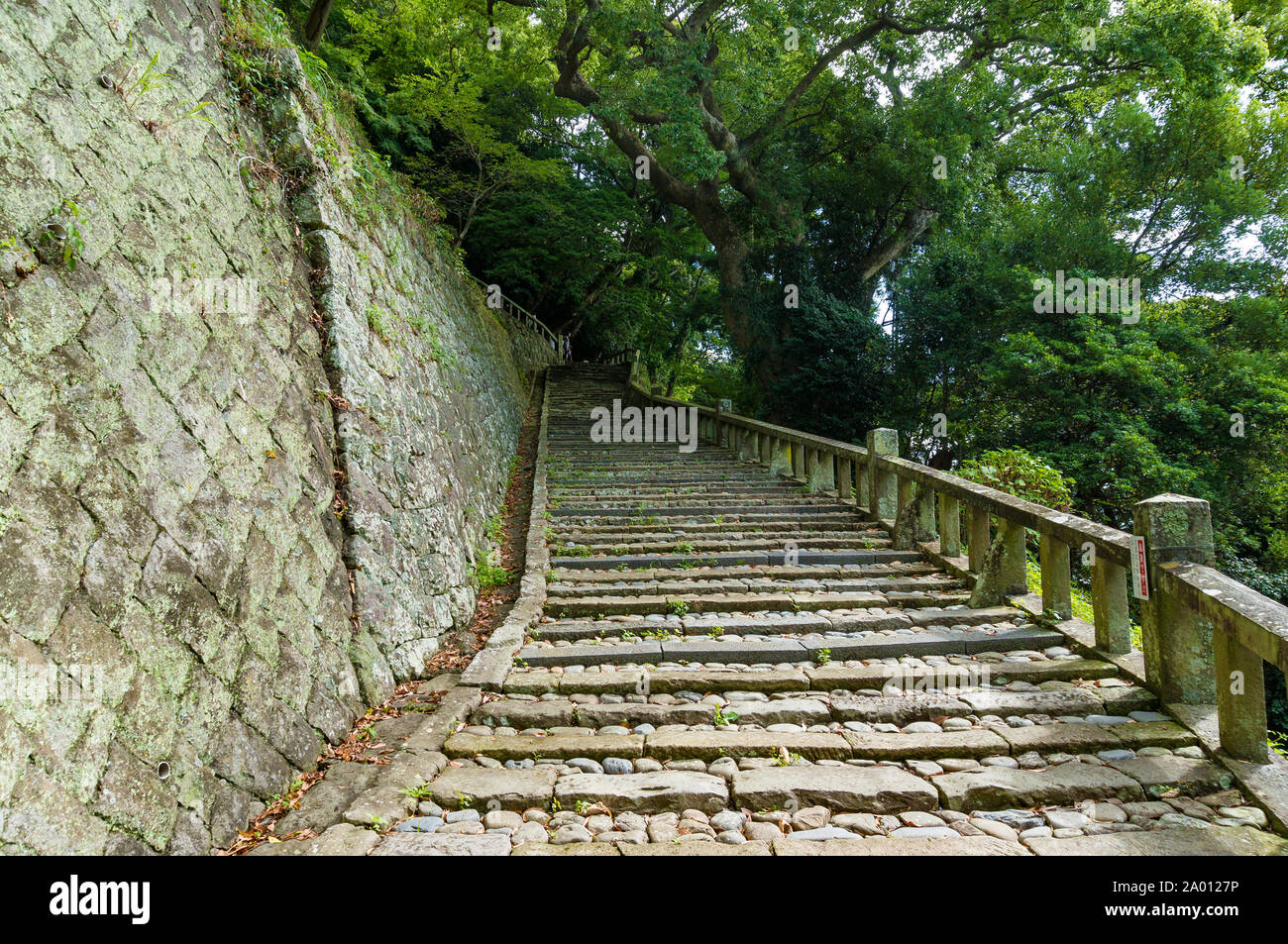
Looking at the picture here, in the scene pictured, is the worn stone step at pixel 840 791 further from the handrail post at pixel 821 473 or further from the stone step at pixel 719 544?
the handrail post at pixel 821 473

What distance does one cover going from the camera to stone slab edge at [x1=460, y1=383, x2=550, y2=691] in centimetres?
474

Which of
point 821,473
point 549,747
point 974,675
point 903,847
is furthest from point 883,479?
point 903,847

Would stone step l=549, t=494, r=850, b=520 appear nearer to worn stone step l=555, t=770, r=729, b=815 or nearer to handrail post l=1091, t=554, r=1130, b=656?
handrail post l=1091, t=554, r=1130, b=656

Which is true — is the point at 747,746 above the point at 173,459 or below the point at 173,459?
below

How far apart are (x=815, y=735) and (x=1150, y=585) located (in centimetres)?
224

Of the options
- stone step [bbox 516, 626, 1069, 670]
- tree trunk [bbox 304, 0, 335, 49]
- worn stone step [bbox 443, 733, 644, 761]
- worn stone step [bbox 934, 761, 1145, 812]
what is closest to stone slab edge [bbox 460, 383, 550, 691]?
stone step [bbox 516, 626, 1069, 670]

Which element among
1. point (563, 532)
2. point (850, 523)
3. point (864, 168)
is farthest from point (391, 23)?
point (850, 523)

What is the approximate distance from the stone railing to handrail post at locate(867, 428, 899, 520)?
37 cm

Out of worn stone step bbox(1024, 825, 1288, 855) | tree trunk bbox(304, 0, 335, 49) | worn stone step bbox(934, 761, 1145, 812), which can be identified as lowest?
worn stone step bbox(1024, 825, 1288, 855)

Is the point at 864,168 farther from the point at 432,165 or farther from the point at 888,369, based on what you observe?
the point at 432,165

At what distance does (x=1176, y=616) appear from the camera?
400 cm

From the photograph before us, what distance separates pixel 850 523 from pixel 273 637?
649cm

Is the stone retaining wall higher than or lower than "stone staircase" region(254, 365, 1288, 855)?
higher

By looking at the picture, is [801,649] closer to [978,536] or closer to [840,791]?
[840,791]
